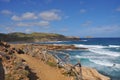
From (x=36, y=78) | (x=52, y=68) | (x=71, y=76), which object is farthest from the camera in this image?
(x=52, y=68)

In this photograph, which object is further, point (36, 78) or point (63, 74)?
point (63, 74)

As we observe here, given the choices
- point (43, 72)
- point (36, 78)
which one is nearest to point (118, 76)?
point (43, 72)

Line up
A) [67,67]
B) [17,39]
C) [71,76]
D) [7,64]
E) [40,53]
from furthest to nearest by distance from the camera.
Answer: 1. [17,39]
2. [40,53]
3. [67,67]
4. [71,76]
5. [7,64]

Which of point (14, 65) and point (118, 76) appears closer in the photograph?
point (14, 65)

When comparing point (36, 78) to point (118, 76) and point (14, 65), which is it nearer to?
point (14, 65)

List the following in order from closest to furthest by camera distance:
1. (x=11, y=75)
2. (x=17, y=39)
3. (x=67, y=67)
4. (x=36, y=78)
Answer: (x=11, y=75), (x=36, y=78), (x=67, y=67), (x=17, y=39)

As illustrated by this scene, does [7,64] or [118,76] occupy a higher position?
[7,64]

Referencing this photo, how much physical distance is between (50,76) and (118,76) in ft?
32.3

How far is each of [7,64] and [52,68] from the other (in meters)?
7.21

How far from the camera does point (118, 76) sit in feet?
84.0

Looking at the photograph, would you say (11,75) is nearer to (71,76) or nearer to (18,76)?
(18,76)

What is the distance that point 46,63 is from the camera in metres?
24.7

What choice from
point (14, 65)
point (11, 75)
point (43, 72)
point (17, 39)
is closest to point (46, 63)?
point (43, 72)

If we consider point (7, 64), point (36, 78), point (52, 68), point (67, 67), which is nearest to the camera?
point (7, 64)
